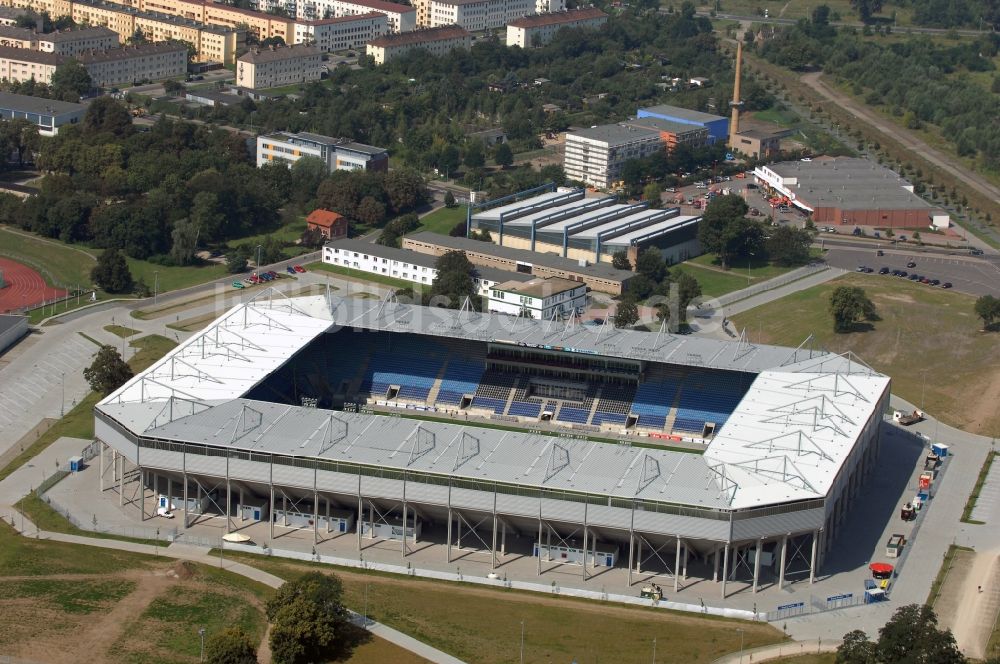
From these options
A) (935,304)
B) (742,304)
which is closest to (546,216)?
(742,304)

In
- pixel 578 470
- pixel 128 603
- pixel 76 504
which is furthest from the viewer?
pixel 76 504

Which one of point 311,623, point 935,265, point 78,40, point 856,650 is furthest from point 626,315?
point 78,40

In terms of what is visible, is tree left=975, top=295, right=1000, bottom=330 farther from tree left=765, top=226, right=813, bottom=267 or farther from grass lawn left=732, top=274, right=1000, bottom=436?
tree left=765, top=226, right=813, bottom=267

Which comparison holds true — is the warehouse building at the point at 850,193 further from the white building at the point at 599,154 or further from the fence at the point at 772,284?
the fence at the point at 772,284

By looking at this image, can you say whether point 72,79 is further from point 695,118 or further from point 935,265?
point 935,265

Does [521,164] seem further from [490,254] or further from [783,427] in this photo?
[783,427]

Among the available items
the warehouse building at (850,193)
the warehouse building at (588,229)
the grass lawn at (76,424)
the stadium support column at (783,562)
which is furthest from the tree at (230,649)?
the warehouse building at (850,193)
